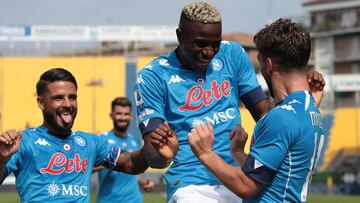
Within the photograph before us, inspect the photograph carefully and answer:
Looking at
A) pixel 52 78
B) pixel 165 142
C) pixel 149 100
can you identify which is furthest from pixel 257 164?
pixel 52 78

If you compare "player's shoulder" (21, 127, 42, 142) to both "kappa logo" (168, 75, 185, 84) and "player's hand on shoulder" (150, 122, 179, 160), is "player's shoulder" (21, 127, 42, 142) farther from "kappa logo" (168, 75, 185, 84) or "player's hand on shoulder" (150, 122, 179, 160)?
"player's hand on shoulder" (150, 122, 179, 160)

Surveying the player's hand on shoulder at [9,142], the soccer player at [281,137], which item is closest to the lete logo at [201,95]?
the soccer player at [281,137]

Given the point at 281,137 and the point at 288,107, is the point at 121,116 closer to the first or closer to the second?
the point at 288,107

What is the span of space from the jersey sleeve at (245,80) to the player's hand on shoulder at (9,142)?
1579mm

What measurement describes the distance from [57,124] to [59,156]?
0.25 meters

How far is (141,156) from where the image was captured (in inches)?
240

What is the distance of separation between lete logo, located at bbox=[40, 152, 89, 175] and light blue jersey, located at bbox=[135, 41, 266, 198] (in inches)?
43.4

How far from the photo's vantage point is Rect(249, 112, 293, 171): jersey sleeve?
4.26 m

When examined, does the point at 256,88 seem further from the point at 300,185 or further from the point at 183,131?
the point at 300,185

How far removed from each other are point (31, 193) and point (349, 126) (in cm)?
3826

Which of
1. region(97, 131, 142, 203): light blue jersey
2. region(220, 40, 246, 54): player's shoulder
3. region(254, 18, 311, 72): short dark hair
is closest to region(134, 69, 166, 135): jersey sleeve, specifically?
region(220, 40, 246, 54): player's shoulder

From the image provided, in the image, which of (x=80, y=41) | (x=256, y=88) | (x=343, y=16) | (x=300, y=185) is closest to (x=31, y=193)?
(x=256, y=88)

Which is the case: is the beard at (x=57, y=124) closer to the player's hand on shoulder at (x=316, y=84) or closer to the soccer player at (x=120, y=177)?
the player's hand on shoulder at (x=316, y=84)

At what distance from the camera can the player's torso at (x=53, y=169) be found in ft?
20.3
